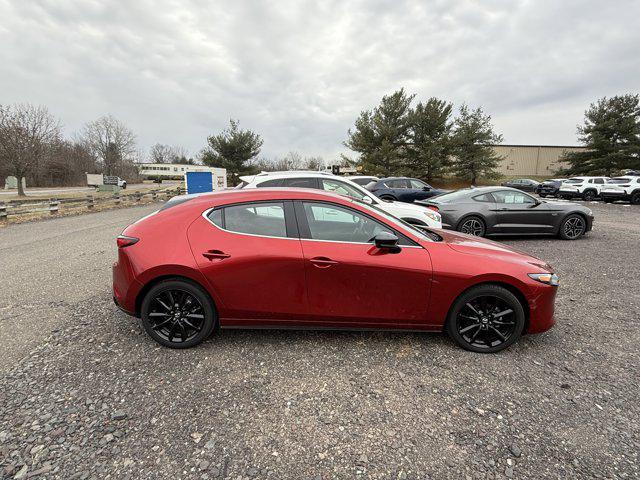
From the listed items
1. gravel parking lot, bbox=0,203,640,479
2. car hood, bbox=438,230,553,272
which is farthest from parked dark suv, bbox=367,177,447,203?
car hood, bbox=438,230,553,272

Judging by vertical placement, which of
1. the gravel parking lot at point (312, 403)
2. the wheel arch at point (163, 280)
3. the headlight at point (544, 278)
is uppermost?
the headlight at point (544, 278)

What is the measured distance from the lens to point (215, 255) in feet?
9.79

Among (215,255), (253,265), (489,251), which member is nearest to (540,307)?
(489,251)

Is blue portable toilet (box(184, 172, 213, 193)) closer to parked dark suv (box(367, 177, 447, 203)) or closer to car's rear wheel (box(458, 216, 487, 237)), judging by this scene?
parked dark suv (box(367, 177, 447, 203))

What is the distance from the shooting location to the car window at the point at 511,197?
26.8 ft

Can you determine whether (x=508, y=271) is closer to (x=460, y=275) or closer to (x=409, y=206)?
(x=460, y=275)

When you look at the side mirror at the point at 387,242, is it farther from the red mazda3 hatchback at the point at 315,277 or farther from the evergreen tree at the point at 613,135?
the evergreen tree at the point at 613,135

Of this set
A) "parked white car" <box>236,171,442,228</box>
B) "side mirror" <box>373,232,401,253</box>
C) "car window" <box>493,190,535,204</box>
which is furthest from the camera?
"car window" <box>493,190,535,204</box>

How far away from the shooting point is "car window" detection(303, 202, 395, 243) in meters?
3.07

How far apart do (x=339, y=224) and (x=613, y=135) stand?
4894 centimetres

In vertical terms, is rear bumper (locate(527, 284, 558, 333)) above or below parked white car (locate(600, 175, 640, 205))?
below

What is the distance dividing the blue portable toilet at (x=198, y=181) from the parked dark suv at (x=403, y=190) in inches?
449

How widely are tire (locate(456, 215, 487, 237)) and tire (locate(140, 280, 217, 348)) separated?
679cm

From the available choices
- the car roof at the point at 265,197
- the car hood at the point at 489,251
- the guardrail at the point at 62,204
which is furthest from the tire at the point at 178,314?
the guardrail at the point at 62,204
